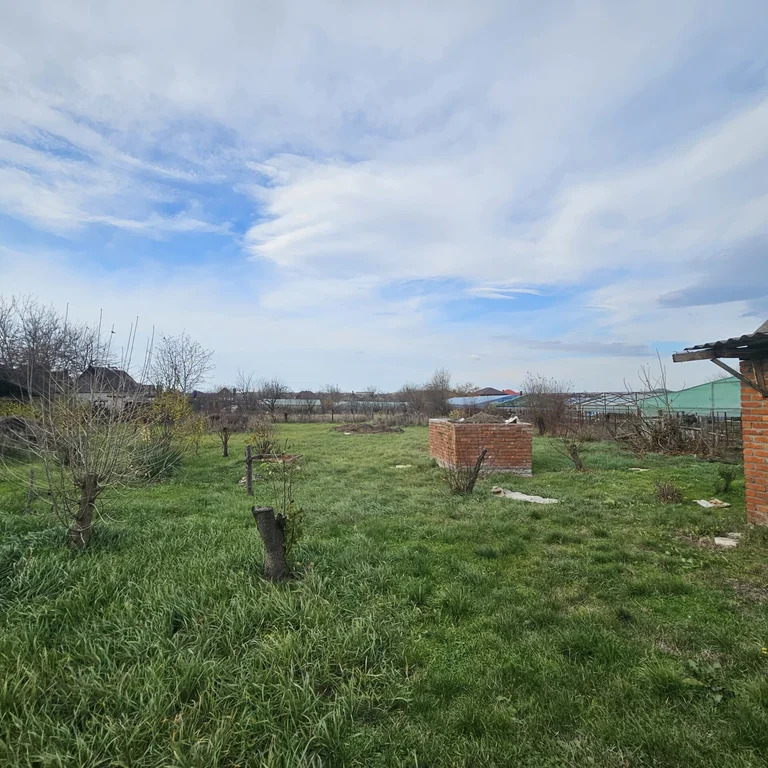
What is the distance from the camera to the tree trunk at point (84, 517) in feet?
15.3

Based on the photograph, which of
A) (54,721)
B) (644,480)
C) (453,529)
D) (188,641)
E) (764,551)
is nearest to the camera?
(54,721)

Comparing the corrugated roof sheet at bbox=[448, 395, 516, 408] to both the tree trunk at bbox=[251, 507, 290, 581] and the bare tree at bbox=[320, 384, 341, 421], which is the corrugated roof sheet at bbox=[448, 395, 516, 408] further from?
the tree trunk at bbox=[251, 507, 290, 581]

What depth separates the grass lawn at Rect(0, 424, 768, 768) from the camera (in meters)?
2.15

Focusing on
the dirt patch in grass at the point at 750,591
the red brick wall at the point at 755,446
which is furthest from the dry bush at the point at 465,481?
the dirt patch in grass at the point at 750,591

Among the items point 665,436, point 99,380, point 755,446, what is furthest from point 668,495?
point 99,380

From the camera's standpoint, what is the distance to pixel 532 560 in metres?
4.62

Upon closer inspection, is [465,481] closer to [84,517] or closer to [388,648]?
[388,648]

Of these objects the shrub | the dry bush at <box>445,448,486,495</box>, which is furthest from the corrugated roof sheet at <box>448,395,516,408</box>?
the shrub

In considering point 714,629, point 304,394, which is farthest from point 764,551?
point 304,394

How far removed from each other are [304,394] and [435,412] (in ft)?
43.0

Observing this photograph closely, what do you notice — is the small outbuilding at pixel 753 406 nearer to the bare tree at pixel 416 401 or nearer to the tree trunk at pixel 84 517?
the tree trunk at pixel 84 517

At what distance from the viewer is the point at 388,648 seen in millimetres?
2980

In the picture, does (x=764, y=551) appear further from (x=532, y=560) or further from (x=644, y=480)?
(x=644, y=480)

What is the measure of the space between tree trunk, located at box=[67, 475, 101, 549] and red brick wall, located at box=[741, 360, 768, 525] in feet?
23.5
